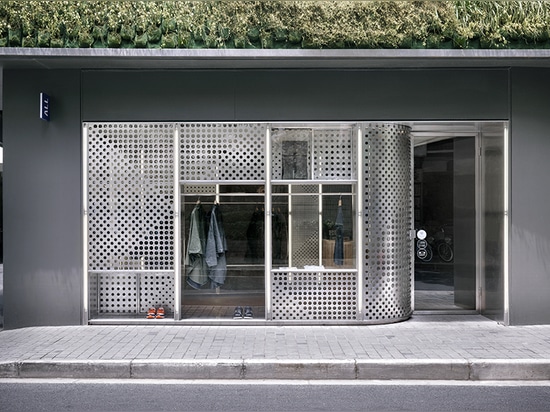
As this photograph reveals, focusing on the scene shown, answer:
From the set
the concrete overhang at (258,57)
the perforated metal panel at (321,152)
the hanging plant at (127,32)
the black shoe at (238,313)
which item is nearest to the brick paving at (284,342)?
the black shoe at (238,313)

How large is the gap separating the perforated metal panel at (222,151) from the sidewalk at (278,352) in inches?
96.8

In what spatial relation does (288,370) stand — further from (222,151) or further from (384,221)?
(222,151)

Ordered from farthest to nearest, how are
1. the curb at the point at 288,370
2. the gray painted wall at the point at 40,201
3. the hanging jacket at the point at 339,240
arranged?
the hanging jacket at the point at 339,240 → the gray painted wall at the point at 40,201 → the curb at the point at 288,370

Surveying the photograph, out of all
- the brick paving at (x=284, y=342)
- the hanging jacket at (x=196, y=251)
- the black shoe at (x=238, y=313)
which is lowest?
the brick paving at (x=284, y=342)

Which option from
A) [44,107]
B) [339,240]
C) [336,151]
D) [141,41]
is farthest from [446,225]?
Result: [44,107]

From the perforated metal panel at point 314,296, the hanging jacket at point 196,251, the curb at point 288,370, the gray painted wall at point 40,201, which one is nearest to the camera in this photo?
the curb at point 288,370

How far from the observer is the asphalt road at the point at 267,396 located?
18.9 feet

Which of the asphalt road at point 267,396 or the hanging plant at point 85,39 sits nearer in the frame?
the asphalt road at point 267,396

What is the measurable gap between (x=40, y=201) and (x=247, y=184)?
3.26 m

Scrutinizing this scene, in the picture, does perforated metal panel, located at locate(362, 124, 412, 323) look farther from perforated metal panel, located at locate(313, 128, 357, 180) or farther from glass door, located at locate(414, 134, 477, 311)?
glass door, located at locate(414, 134, 477, 311)

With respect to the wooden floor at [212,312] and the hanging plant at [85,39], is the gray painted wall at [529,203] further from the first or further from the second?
the hanging plant at [85,39]

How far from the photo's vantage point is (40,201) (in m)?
8.85

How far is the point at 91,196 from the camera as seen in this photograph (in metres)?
8.99

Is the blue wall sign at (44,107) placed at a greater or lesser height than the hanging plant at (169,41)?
lesser
